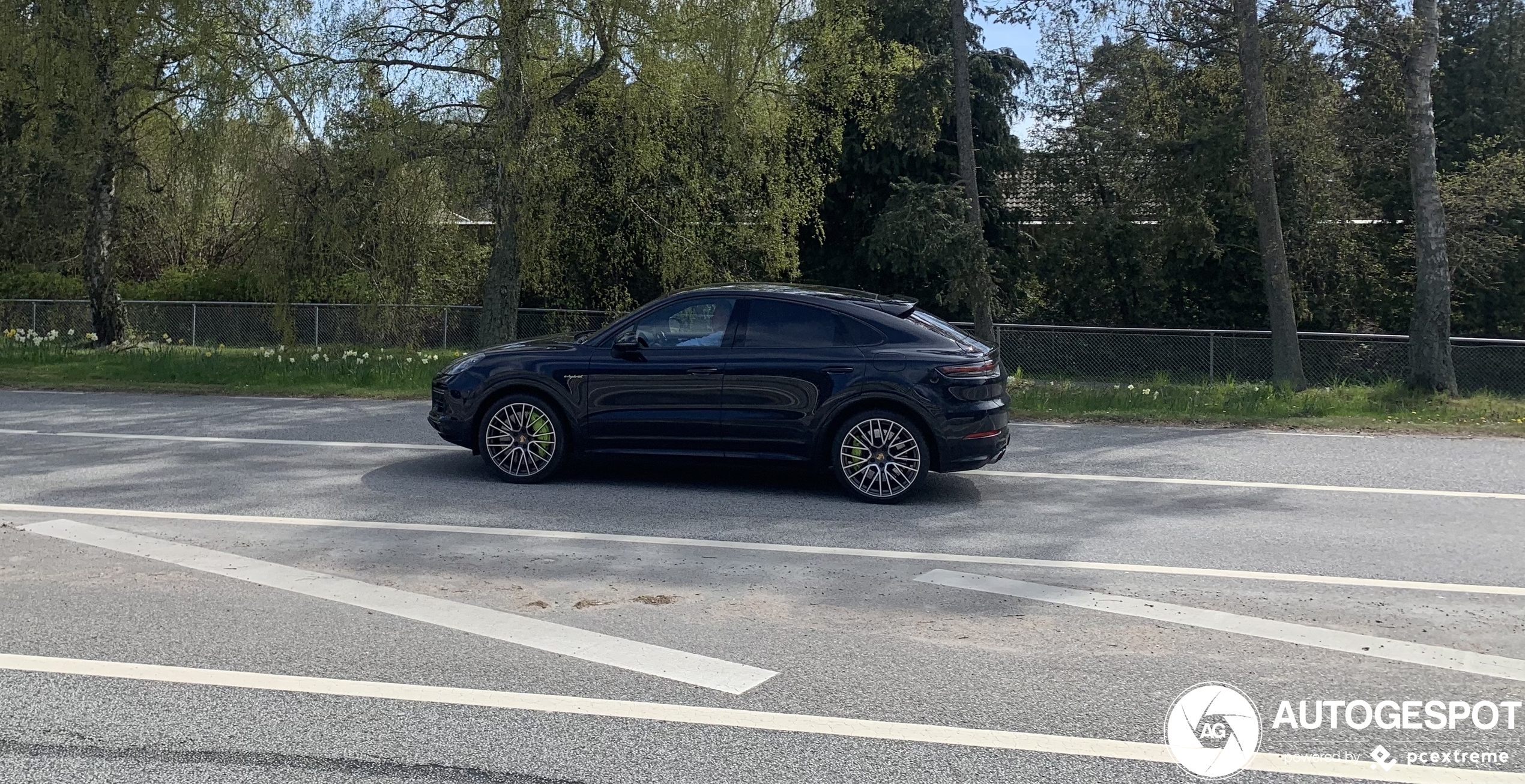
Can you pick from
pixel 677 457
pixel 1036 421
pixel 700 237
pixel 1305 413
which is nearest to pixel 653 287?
pixel 700 237

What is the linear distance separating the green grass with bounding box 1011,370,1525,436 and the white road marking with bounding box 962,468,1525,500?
4004mm

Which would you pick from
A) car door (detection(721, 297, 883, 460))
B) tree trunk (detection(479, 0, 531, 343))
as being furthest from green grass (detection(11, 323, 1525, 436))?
car door (detection(721, 297, 883, 460))

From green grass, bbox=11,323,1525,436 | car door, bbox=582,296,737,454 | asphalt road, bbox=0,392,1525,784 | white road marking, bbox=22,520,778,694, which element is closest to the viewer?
asphalt road, bbox=0,392,1525,784

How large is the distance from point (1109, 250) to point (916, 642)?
20.5m

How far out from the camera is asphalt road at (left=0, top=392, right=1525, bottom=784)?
14.5 ft

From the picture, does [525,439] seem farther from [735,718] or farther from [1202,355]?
[1202,355]

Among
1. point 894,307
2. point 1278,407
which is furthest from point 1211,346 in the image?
point 894,307

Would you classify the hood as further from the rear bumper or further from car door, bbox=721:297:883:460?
the rear bumper

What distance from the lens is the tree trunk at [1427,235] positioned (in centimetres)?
1670

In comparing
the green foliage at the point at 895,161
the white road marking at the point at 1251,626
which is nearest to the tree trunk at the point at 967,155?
the green foliage at the point at 895,161

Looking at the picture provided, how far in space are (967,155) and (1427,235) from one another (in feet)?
21.2

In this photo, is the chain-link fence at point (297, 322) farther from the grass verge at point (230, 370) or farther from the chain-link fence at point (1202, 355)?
the chain-link fence at point (1202, 355)

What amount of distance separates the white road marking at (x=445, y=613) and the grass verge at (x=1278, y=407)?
945 centimetres

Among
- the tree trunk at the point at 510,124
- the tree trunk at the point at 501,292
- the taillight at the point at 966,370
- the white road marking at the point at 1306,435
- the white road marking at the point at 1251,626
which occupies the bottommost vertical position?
the white road marking at the point at 1251,626
